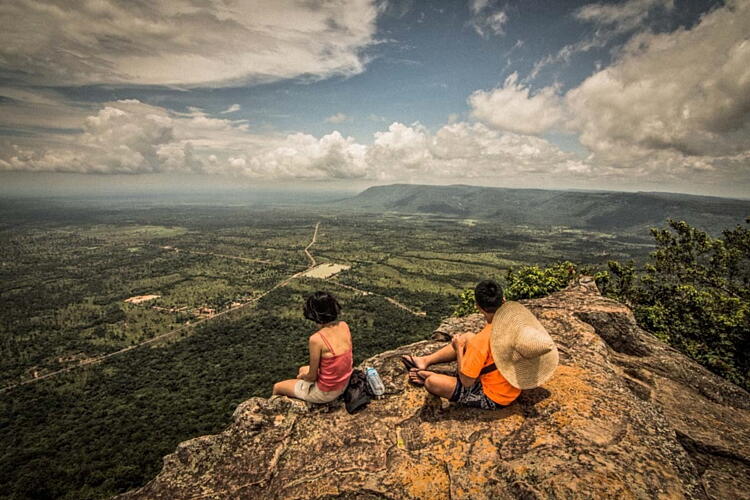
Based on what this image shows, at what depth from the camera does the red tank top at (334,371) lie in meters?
7.07

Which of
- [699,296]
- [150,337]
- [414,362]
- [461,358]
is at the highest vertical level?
[461,358]

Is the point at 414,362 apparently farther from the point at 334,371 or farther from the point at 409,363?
the point at 334,371

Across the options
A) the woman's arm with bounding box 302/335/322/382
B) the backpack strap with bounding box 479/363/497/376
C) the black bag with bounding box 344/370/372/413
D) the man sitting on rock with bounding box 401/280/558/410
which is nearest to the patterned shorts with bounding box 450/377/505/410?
the man sitting on rock with bounding box 401/280/558/410

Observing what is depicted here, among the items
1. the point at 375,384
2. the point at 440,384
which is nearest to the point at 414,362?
the point at 375,384

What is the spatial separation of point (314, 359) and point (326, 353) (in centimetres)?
33

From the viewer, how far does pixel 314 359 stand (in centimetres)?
710

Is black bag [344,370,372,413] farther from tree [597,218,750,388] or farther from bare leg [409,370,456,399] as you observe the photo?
tree [597,218,750,388]

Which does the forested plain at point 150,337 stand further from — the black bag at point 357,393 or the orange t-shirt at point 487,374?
the orange t-shirt at point 487,374

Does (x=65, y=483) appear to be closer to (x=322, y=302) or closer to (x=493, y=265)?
(x=322, y=302)

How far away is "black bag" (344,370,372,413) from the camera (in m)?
7.41

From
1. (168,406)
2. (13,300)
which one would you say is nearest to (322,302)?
(168,406)

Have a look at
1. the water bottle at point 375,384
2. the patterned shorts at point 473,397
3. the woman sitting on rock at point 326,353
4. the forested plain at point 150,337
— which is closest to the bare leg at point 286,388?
the woman sitting on rock at point 326,353

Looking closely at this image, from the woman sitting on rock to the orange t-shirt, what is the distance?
8.68ft

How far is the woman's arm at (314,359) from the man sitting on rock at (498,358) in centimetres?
258
